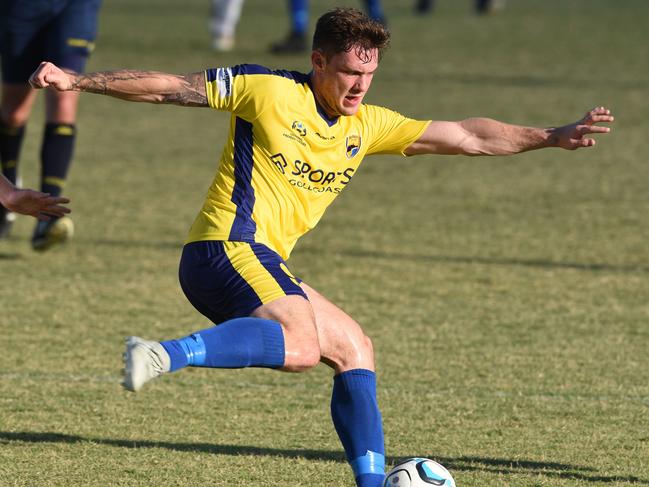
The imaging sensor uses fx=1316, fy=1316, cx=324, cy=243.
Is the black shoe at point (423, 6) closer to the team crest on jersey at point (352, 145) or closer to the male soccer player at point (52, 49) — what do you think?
the male soccer player at point (52, 49)

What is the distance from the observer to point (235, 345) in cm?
417

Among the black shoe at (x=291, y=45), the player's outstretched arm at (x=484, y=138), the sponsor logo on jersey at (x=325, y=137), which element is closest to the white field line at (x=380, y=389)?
the player's outstretched arm at (x=484, y=138)

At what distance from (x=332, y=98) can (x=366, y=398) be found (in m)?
1.08

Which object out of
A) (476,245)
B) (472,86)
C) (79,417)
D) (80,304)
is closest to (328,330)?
(79,417)

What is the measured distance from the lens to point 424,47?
2056 cm

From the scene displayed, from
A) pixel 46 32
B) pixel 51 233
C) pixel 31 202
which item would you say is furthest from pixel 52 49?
pixel 31 202

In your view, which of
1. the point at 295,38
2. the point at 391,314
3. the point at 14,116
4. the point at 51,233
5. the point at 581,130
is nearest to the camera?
the point at 581,130

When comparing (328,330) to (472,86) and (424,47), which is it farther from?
(424,47)

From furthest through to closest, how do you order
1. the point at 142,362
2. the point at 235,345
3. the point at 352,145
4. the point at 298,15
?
the point at 298,15
the point at 352,145
the point at 235,345
the point at 142,362

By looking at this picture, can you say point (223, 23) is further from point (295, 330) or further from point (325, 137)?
point (295, 330)

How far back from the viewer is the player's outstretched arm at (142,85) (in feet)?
14.8

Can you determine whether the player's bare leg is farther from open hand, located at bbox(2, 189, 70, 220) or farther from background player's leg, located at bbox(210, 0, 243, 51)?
background player's leg, located at bbox(210, 0, 243, 51)

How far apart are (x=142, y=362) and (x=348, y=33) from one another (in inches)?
57.4

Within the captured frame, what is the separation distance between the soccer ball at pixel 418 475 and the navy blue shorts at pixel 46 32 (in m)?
4.91
